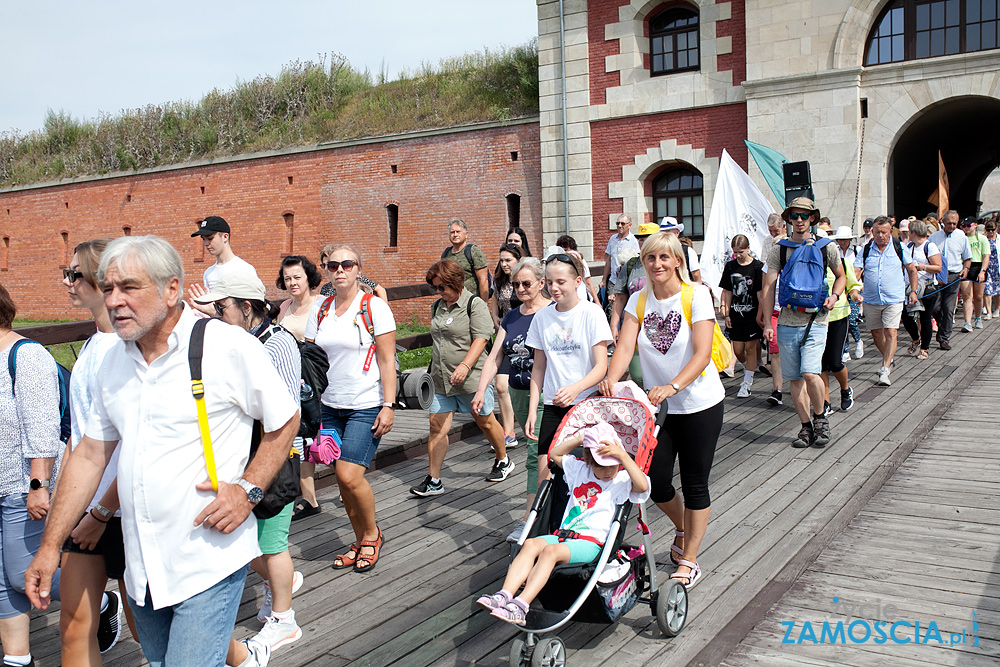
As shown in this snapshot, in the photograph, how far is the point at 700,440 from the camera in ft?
14.2

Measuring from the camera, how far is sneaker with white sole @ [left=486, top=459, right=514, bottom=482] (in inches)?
263

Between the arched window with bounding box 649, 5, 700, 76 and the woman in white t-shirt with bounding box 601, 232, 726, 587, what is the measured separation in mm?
14596

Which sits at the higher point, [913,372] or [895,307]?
[895,307]

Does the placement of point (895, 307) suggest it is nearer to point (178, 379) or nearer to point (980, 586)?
point (980, 586)

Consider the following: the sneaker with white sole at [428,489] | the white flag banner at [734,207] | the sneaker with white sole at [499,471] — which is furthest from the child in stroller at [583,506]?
the white flag banner at [734,207]

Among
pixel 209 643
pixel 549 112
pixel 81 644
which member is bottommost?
pixel 81 644

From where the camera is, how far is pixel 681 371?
4242 mm

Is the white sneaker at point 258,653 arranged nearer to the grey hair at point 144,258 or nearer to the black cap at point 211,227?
the grey hair at point 144,258

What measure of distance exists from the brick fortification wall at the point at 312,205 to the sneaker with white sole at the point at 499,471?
13497 mm

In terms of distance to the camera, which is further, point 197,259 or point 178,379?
point 197,259

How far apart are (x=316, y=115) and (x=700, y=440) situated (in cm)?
2366

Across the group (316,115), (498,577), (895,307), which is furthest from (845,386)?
(316,115)

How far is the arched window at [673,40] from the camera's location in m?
17.6

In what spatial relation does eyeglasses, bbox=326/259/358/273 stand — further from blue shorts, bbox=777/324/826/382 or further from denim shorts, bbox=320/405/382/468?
blue shorts, bbox=777/324/826/382
